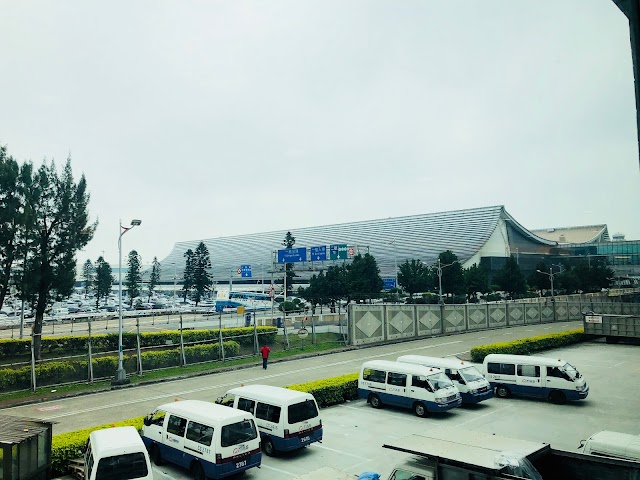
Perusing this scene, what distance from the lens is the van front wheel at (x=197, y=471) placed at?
12758 millimetres

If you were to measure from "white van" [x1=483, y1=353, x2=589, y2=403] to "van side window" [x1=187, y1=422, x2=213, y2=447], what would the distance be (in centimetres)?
1460

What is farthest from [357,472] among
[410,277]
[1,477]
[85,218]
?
[410,277]

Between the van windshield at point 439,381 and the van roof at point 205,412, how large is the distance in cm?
834

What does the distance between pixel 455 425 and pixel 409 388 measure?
2195 mm

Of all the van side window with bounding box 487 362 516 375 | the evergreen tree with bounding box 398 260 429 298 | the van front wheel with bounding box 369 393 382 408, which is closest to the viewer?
the van front wheel with bounding box 369 393 382 408

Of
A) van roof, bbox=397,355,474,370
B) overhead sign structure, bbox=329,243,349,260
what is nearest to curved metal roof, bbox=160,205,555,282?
overhead sign structure, bbox=329,243,349,260

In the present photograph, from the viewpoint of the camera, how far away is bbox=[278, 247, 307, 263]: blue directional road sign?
Result: 60906 millimetres

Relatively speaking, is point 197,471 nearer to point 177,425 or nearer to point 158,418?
point 177,425

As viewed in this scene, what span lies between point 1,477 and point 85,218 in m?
23.0

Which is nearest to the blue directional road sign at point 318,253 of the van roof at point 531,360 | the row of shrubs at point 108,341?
the row of shrubs at point 108,341

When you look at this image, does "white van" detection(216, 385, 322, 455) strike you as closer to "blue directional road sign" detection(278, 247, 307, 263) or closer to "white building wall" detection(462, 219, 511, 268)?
"blue directional road sign" detection(278, 247, 307, 263)

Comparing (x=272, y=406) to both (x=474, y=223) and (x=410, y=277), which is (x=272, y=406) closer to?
(x=410, y=277)

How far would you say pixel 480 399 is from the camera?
20156 mm

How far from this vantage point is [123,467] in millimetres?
10961
